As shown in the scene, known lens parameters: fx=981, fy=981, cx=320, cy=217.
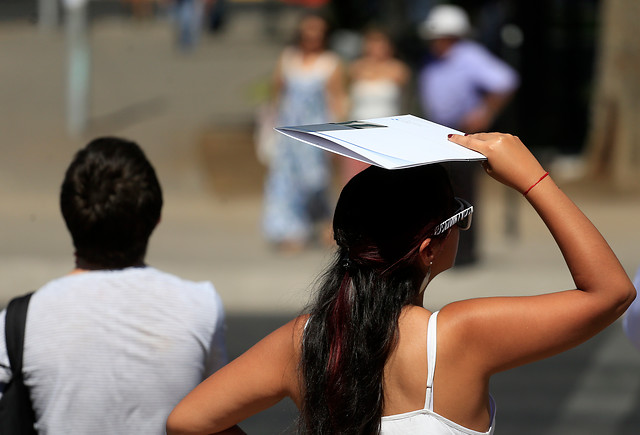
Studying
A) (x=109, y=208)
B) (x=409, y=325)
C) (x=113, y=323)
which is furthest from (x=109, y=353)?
(x=409, y=325)

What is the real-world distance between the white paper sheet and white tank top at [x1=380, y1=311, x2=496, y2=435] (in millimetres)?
322

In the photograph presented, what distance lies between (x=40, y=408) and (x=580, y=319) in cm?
125

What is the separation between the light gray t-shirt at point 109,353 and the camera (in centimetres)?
225

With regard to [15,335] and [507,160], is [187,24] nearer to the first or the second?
[15,335]

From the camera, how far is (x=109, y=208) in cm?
235

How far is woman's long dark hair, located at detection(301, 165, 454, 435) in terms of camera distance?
73.1 inches

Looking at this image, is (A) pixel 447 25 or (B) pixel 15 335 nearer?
(B) pixel 15 335

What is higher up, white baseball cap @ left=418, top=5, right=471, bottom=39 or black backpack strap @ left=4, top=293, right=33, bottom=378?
white baseball cap @ left=418, top=5, right=471, bottom=39

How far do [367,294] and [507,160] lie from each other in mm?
369

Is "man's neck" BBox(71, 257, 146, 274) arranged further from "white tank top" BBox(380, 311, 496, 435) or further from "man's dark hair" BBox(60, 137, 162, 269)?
"white tank top" BBox(380, 311, 496, 435)

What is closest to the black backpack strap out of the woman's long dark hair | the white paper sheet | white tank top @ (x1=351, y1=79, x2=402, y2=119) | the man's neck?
the man's neck

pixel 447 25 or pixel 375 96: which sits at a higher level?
pixel 447 25

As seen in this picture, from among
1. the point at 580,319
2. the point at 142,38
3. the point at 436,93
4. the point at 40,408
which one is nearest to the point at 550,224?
the point at 580,319

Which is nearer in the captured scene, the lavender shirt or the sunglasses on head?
the sunglasses on head
